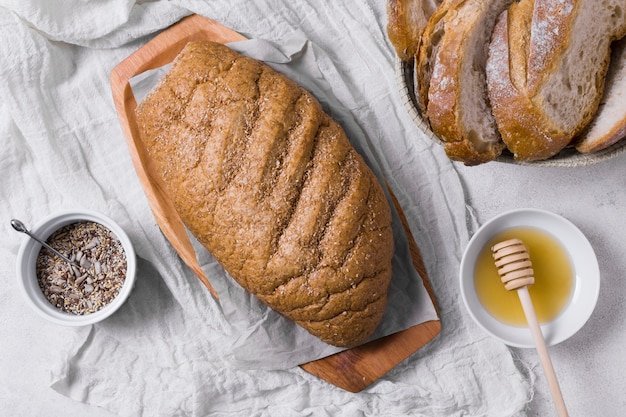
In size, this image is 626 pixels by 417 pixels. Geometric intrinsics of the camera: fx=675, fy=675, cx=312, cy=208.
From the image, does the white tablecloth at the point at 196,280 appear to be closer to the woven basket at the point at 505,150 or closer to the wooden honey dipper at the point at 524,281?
the wooden honey dipper at the point at 524,281

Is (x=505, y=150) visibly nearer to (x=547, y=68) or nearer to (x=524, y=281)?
(x=547, y=68)

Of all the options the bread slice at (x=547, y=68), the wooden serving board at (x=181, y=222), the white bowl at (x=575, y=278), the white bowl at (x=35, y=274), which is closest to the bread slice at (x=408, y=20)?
the bread slice at (x=547, y=68)

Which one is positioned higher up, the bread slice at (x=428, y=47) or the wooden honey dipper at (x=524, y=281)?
the bread slice at (x=428, y=47)

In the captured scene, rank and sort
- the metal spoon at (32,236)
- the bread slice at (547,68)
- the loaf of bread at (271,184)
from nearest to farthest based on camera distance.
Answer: the bread slice at (547,68) → the loaf of bread at (271,184) → the metal spoon at (32,236)

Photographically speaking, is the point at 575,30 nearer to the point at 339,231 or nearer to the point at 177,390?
the point at 339,231

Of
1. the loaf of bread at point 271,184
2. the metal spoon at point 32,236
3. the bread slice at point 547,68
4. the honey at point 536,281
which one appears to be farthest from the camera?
the honey at point 536,281

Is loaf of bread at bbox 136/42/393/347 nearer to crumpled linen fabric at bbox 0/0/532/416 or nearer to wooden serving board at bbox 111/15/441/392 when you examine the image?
wooden serving board at bbox 111/15/441/392

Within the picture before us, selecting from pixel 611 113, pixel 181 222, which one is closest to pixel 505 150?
pixel 611 113
